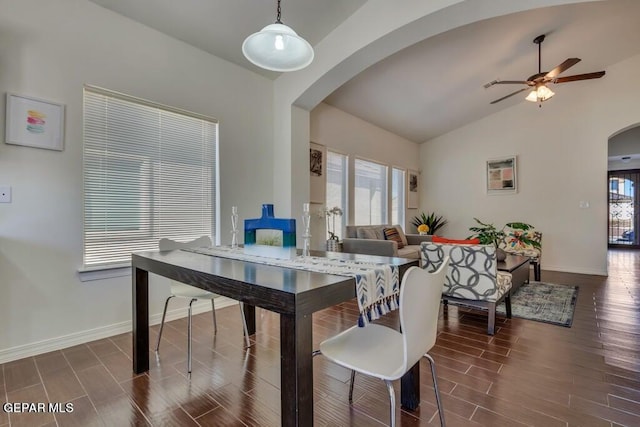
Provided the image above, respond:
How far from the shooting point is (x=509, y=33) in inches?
141

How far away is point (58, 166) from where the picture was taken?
230 cm

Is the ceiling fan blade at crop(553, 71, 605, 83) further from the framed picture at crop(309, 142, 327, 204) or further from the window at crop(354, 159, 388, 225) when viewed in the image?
the framed picture at crop(309, 142, 327, 204)

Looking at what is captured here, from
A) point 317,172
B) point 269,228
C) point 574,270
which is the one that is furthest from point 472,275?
point 574,270

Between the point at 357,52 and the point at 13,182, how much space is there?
10.1 feet

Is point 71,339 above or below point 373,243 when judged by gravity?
below

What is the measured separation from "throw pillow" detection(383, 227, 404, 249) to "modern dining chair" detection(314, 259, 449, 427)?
365 centimetres

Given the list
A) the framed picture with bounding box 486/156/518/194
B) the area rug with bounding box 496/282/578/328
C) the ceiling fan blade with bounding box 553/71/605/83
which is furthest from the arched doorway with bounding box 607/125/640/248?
the area rug with bounding box 496/282/578/328

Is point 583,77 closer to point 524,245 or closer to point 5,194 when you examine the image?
point 524,245

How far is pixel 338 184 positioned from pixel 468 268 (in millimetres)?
2737

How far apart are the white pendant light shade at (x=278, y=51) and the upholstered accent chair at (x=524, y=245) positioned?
423cm

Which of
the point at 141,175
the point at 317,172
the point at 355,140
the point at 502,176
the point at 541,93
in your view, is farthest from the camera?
the point at 502,176

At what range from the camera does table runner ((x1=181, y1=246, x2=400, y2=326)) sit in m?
1.17

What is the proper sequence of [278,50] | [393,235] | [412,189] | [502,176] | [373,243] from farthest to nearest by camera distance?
[412,189], [502,176], [393,235], [373,243], [278,50]

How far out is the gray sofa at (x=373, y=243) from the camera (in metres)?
4.19
